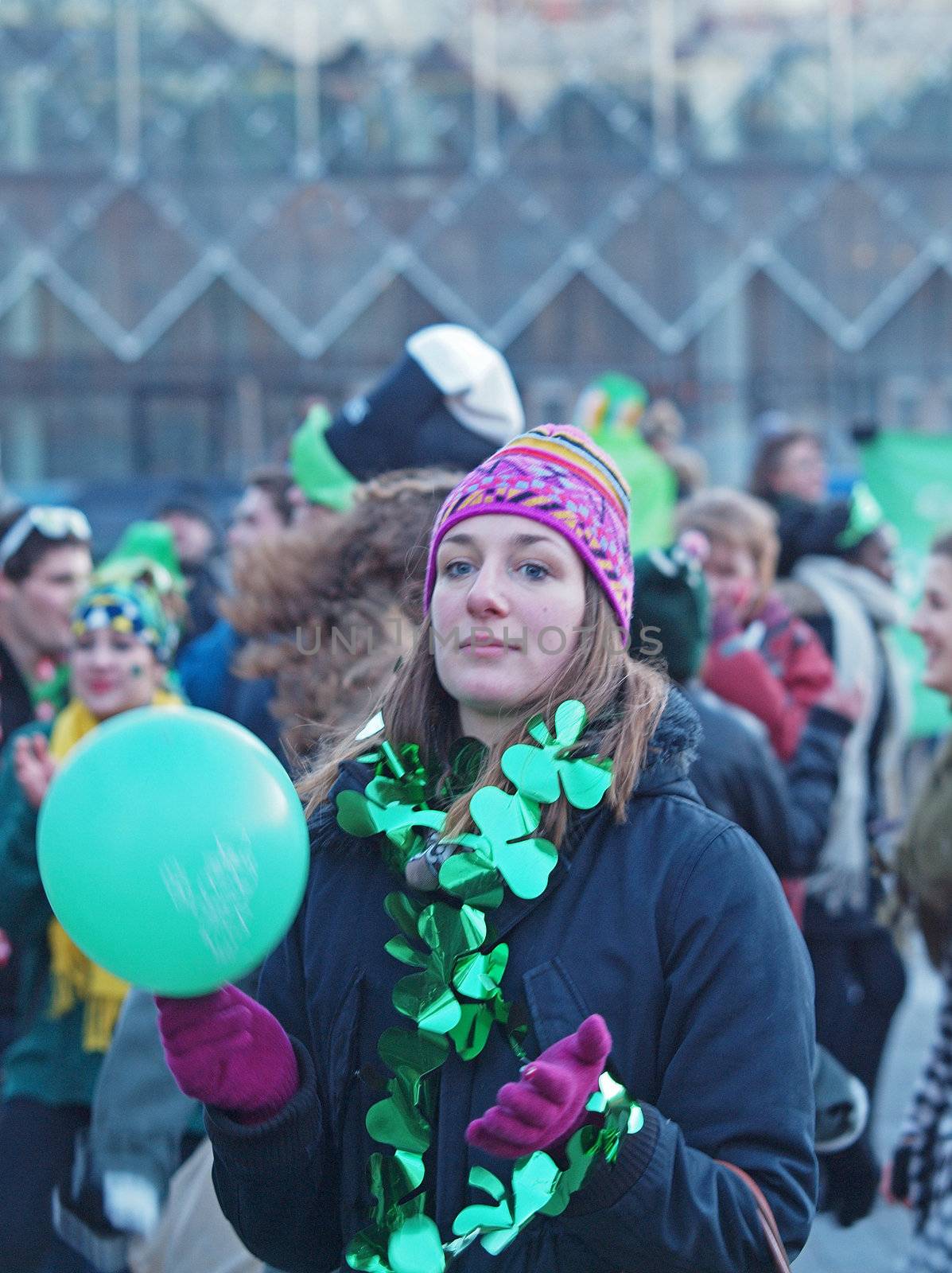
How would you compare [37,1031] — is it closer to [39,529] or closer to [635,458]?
[39,529]

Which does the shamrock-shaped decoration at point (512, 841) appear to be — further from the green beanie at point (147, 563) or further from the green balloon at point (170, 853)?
the green beanie at point (147, 563)

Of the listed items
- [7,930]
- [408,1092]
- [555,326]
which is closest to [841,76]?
[555,326]

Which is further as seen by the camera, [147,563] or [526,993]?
[147,563]

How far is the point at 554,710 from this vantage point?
79.9 inches

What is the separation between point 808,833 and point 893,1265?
1305 millimetres

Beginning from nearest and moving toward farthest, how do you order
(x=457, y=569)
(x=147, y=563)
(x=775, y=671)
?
(x=457, y=569) < (x=775, y=671) < (x=147, y=563)

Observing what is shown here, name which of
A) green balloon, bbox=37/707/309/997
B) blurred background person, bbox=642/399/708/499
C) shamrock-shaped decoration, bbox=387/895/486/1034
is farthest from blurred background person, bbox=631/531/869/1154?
blurred background person, bbox=642/399/708/499

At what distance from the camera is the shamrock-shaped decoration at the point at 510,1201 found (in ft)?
5.53

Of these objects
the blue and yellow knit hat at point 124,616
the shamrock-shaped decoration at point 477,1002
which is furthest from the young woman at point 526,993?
the blue and yellow knit hat at point 124,616

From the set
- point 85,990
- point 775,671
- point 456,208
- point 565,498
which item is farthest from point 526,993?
point 456,208

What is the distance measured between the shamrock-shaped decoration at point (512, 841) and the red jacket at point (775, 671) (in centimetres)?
254

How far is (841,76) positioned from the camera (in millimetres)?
17219

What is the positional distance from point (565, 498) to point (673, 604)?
146 centimetres

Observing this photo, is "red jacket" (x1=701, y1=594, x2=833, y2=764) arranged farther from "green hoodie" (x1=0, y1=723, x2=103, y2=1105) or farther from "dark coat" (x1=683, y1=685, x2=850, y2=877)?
"green hoodie" (x1=0, y1=723, x2=103, y2=1105)
